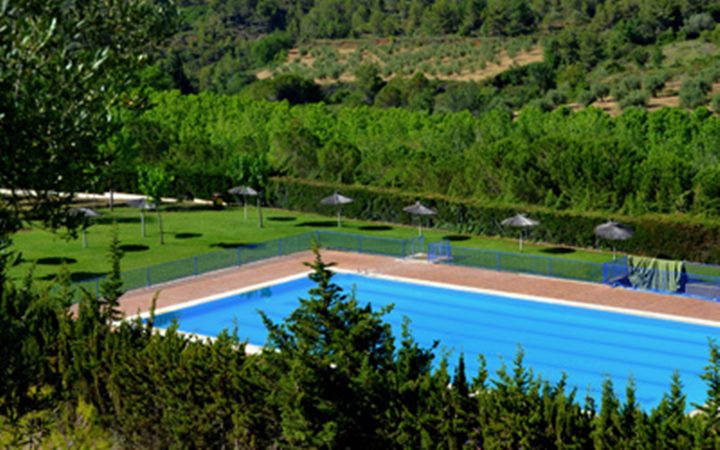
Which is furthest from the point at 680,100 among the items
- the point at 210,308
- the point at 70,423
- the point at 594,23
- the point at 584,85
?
the point at 70,423

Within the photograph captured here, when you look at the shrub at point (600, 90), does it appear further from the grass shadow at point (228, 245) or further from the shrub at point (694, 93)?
the grass shadow at point (228, 245)

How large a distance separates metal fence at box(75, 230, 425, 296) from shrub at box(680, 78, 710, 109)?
39.5 meters

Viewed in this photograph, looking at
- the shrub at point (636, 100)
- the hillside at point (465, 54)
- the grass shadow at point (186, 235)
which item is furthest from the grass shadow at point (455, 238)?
the shrub at point (636, 100)

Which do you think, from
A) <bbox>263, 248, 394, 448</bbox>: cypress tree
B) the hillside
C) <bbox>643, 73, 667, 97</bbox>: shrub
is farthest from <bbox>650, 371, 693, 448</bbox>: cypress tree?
<bbox>643, 73, 667, 97</bbox>: shrub

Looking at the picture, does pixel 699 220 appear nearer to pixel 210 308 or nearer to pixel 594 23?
pixel 210 308

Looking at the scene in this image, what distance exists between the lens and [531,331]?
29484mm

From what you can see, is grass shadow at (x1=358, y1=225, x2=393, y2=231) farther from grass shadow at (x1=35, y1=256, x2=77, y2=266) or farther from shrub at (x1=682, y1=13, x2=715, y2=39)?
shrub at (x1=682, y1=13, x2=715, y2=39)

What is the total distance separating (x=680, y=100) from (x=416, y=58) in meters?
43.3

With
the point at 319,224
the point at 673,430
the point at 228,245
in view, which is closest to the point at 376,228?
the point at 319,224

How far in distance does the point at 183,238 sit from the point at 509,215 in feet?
45.5

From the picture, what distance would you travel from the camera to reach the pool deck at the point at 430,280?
30391 millimetres

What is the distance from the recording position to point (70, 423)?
63.9 feet

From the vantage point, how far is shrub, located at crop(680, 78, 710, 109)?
72.1 metres

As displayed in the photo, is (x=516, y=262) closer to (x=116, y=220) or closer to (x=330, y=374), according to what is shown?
(x=116, y=220)
